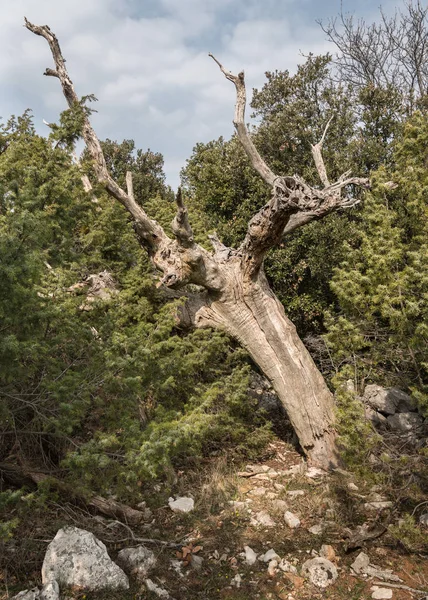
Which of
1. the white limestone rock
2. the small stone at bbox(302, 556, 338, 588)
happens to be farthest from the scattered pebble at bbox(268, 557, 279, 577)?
the white limestone rock

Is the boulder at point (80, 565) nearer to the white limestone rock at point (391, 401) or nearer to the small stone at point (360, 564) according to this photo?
the small stone at point (360, 564)

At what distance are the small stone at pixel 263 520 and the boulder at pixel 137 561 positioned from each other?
155cm

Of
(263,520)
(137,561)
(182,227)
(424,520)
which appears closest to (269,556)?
(263,520)

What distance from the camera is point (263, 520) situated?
21.3 feet

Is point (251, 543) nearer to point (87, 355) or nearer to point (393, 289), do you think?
point (87, 355)

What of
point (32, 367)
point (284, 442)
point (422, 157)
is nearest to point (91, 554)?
point (32, 367)

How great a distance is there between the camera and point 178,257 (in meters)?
7.55

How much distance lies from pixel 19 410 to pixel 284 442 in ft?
17.5

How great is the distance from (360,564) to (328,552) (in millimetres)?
369

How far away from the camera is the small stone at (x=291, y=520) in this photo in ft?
20.9

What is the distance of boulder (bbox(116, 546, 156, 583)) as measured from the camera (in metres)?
5.29

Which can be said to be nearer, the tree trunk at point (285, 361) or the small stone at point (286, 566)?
the small stone at point (286, 566)

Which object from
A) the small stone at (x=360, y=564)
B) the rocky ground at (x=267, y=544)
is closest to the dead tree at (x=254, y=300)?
the rocky ground at (x=267, y=544)

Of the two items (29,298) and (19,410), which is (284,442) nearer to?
(19,410)
